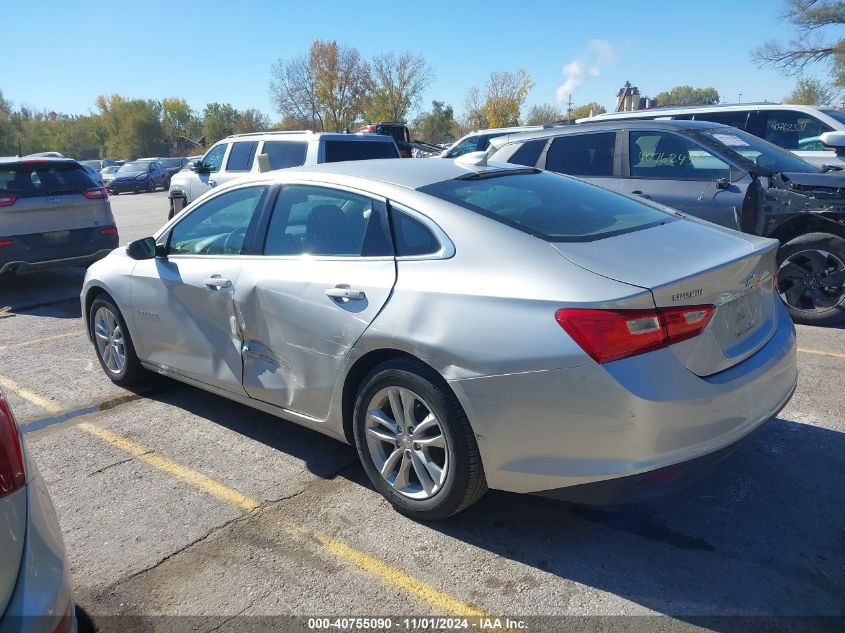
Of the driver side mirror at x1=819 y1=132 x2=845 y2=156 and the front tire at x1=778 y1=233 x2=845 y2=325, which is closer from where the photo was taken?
the front tire at x1=778 y1=233 x2=845 y2=325

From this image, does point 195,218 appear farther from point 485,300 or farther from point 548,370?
point 548,370

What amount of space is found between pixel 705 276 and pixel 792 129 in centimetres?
808

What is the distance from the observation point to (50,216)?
8.62 meters

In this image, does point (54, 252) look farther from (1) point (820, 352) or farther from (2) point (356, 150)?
(1) point (820, 352)

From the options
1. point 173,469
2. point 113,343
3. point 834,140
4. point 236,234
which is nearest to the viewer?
point 173,469

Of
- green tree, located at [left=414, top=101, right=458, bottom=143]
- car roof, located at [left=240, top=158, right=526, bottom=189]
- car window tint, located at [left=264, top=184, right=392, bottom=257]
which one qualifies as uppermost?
car roof, located at [left=240, top=158, right=526, bottom=189]

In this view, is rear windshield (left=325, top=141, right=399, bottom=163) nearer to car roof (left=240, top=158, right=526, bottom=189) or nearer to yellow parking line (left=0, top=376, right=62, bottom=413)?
yellow parking line (left=0, top=376, right=62, bottom=413)

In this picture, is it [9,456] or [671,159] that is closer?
[9,456]

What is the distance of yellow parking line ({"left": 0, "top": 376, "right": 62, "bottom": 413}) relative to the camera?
4.88 meters

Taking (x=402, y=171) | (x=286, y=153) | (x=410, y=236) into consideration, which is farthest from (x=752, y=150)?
(x=286, y=153)

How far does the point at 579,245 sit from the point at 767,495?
156 cm

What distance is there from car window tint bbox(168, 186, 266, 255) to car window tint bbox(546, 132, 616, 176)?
162 inches

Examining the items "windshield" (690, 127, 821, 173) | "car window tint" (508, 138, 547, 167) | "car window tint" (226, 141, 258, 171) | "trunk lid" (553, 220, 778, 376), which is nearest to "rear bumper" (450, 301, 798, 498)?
"trunk lid" (553, 220, 778, 376)

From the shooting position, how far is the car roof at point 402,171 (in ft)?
11.6
